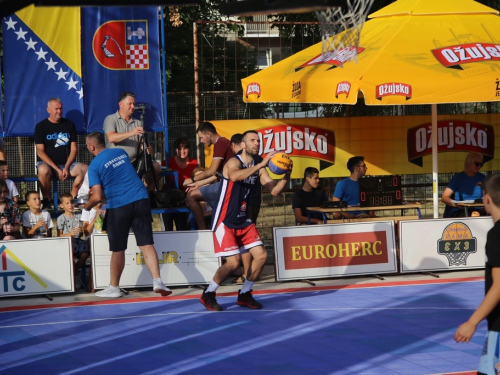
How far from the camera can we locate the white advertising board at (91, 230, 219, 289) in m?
12.6

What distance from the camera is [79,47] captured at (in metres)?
15.3

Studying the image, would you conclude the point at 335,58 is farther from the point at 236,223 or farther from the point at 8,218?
the point at 8,218

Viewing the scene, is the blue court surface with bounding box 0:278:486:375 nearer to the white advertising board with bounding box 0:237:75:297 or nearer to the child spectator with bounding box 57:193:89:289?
the white advertising board with bounding box 0:237:75:297

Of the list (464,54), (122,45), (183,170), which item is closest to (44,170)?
(183,170)

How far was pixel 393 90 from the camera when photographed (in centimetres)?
1251

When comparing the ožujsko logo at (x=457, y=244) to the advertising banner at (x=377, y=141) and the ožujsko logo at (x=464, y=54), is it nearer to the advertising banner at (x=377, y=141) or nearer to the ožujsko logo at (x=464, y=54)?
the ožujsko logo at (x=464, y=54)

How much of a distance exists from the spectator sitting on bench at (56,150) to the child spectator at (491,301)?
950 cm

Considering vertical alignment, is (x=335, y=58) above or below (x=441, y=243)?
A: above

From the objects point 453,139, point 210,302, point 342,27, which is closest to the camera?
point 342,27

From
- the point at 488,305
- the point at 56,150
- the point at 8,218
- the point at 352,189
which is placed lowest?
the point at 488,305

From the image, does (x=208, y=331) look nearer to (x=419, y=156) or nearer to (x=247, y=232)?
(x=247, y=232)

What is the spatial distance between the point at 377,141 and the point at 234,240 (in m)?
5.92

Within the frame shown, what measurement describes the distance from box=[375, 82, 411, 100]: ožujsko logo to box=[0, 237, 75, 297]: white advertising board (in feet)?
16.5

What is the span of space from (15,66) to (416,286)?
26.1 ft
